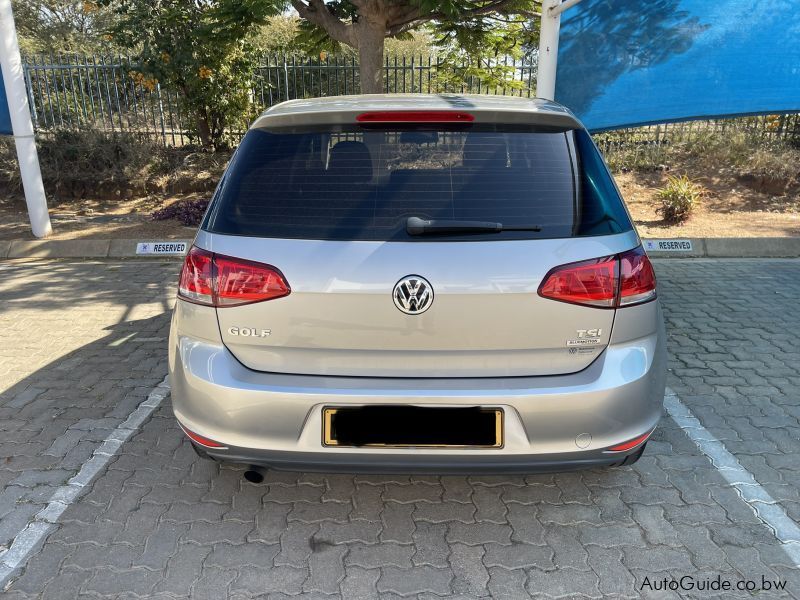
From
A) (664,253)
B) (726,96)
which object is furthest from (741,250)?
(726,96)

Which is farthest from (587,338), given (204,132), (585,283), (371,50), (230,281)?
(204,132)

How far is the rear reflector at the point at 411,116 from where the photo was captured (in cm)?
230

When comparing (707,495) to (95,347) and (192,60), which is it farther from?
(192,60)

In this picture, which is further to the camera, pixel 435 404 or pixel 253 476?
pixel 253 476

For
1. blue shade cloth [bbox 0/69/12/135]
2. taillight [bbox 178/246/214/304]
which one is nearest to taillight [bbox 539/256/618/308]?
taillight [bbox 178/246/214/304]

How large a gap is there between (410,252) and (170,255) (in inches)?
228

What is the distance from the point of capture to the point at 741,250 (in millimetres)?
7199

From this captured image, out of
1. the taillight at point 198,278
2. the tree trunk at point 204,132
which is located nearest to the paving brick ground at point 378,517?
the taillight at point 198,278

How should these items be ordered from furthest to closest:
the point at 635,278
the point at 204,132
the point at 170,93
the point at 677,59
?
1. the point at 204,132
2. the point at 170,93
3. the point at 677,59
4. the point at 635,278

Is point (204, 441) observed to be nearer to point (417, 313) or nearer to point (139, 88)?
point (417, 313)

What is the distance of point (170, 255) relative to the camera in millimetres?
7156

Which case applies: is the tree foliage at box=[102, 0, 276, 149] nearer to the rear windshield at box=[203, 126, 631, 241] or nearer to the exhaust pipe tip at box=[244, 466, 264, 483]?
the rear windshield at box=[203, 126, 631, 241]

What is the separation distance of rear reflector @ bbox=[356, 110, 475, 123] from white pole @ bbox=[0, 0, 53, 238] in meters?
6.44

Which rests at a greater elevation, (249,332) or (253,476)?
(249,332)
